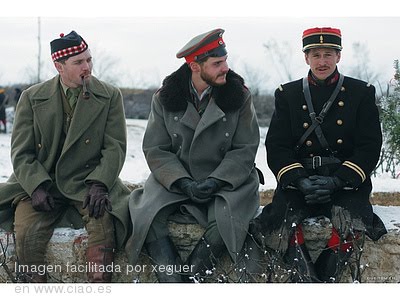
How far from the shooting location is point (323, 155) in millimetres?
5422

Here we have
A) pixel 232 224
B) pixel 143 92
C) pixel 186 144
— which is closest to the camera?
pixel 232 224

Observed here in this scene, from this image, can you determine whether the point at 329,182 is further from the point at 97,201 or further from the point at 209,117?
the point at 97,201

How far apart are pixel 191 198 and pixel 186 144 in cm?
41

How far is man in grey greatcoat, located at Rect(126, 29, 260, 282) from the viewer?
205 inches

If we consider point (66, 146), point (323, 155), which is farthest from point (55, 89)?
point (323, 155)

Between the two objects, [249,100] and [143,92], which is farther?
[143,92]

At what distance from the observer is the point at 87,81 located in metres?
5.58

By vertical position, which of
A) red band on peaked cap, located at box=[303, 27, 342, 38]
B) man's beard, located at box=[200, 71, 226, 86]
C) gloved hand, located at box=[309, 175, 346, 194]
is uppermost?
red band on peaked cap, located at box=[303, 27, 342, 38]

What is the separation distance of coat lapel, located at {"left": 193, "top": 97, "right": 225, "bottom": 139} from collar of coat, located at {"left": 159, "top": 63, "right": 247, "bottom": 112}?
0.05 meters

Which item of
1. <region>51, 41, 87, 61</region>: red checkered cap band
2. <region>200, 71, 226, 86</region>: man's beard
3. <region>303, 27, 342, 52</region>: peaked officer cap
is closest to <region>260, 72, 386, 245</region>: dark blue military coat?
<region>303, 27, 342, 52</region>: peaked officer cap

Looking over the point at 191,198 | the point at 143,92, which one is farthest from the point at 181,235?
the point at 143,92

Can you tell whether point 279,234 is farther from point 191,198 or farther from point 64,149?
point 64,149

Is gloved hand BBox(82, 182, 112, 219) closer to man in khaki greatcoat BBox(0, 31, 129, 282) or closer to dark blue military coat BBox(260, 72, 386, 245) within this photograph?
man in khaki greatcoat BBox(0, 31, 129, 282)

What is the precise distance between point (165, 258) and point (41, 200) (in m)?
0.94
